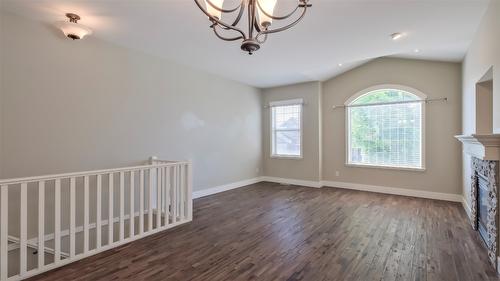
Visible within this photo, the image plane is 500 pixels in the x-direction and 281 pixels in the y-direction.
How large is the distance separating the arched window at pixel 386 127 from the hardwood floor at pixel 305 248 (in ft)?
4.22

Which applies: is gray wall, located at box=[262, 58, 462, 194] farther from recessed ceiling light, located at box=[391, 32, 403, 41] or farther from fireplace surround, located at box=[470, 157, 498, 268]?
fireplace surround, located at box=[470, 157, 498, 268]

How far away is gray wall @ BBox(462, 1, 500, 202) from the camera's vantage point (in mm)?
2571

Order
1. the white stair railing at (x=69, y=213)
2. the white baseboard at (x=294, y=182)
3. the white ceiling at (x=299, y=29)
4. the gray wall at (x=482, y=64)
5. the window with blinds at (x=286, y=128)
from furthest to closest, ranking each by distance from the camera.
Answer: the window with blinds at (x=286, y=128) → the white baseboard at (x=294, y=182) → the white ceiling at (x=299, y=29) → the gray wall at (x=482, y=64) → the white stair railing at (x=69, y=213)

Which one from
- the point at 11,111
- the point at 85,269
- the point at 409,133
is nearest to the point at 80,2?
the point at 11,111

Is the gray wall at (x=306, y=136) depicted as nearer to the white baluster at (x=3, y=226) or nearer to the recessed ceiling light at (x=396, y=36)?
the recessed ceiling light at (x=396, y=36)

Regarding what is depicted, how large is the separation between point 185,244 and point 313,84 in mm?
4780

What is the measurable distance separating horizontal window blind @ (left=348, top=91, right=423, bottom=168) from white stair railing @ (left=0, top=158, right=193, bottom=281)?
4137mm

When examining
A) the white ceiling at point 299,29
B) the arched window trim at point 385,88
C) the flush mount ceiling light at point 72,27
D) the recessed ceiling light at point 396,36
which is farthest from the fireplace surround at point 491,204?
the flush mount ceiling light at point 72,27

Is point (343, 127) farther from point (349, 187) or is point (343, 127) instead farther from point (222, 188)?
point (222, 188)

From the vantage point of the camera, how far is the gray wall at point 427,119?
4.81 meters

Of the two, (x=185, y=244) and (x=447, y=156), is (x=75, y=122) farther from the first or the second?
(x=447, y=156)

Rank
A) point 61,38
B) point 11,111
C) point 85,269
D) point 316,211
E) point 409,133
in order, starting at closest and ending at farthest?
1. point 85,269
2. point 11,111
3. point 61,38
4. point 316,211
5. point 409,133

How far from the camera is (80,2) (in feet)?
8.67

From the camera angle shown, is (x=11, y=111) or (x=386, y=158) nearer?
(x=11, y=111)
